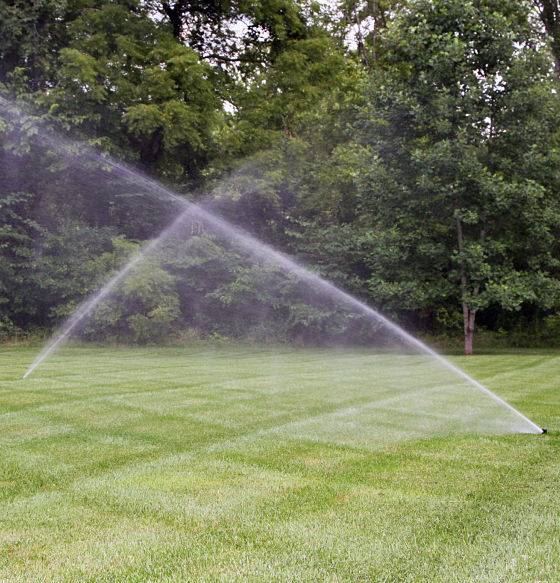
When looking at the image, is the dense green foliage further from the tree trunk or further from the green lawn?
the green lawn

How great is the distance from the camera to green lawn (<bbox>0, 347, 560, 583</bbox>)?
3691mm

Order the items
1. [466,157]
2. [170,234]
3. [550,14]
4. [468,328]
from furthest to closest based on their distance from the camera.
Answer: [550,14], [170,234], [468,328], [466,157]

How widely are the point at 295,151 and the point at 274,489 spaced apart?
2628 cm

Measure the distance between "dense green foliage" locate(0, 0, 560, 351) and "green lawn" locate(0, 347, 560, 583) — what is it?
14.7 metres

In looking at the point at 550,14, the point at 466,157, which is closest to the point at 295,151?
the point at 466,157

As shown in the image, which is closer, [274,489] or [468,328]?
[274,489]

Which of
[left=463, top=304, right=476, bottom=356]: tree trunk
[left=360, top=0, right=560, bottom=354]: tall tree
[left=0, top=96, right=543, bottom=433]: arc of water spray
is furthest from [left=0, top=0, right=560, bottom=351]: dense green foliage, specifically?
[left=0, top=96, right=543, bottom=433]: arc of water spray

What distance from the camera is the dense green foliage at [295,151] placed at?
75.7 feet

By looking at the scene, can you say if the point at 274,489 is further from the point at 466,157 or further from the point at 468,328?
the point at 468,328

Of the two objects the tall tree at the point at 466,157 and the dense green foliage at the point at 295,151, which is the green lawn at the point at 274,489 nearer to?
the tall tree at the point at 466,157

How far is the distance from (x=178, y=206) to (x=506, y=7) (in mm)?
15897

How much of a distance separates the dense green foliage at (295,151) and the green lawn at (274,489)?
14653mm

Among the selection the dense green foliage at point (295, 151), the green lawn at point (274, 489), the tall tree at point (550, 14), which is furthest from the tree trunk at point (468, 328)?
the tall tree at point (550, 14)

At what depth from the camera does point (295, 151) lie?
1188 inches
